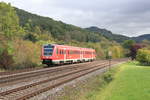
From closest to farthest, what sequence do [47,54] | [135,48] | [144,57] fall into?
[47,54], [144,57], [135,48]

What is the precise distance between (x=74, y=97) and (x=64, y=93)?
1388mm

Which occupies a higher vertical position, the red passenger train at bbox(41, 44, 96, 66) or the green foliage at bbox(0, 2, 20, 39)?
the green foliage at bbox(0, 2, 20, 39)

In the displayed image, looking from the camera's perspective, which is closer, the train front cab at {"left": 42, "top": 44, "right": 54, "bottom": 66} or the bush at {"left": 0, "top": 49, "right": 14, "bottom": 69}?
the bush at {"left": 0, "top": 49, "right": 14, "bottom": 69}

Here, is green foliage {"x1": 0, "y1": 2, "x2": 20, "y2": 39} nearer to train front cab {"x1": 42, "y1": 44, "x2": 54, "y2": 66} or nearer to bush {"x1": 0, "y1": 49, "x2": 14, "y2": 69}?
train front cab {"x1": 42, "y1": 44, "x2": 54, "y2": 66}

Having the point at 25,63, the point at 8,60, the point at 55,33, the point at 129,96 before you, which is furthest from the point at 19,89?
the point at 55,33

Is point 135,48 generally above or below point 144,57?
above

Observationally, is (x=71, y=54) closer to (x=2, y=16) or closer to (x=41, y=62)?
(x=41, y=62)

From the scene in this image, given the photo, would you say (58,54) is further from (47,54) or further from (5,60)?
(5,60)

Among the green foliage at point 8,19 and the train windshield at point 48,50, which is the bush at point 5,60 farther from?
the green foliage at point 8,19

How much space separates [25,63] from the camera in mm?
33000

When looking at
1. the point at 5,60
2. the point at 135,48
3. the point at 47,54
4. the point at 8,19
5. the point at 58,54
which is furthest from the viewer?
the point at 135,48

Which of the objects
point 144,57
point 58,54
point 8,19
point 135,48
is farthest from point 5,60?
point 135,48

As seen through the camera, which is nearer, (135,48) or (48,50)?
(48,50)

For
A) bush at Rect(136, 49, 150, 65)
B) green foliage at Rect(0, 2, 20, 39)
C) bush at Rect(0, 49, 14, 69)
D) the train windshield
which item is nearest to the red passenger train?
the train windshield
